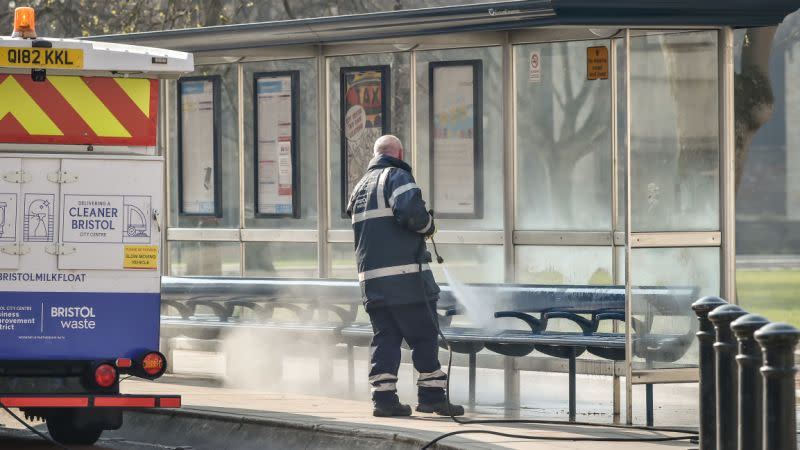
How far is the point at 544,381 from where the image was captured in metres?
12.1

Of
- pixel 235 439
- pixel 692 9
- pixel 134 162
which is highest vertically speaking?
pixel 692 9

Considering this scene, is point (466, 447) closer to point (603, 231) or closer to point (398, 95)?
point (603, 231)

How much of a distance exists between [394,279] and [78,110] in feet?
7.23

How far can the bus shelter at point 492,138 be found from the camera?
10484mm

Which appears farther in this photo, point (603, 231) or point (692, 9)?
point (603, 231)

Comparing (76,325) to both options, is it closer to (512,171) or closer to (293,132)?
(512,171)

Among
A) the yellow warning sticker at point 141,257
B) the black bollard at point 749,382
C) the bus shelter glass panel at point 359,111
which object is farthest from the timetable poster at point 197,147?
the black bollard at point 749,382

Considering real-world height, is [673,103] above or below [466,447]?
above

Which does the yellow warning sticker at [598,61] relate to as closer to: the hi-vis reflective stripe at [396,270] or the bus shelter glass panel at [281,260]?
the hi-vis reflective stripe at [396,270]

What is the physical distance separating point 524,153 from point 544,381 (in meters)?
1.69

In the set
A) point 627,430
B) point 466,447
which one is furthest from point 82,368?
point 627,430

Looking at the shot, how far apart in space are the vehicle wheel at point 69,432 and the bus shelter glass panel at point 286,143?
391 centimetres

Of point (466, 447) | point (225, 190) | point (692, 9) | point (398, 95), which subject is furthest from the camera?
point (225, 190)

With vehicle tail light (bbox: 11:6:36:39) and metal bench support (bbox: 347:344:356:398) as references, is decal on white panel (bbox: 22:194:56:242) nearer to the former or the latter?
vehicle tail light (bbox: 11:6:36:39)
